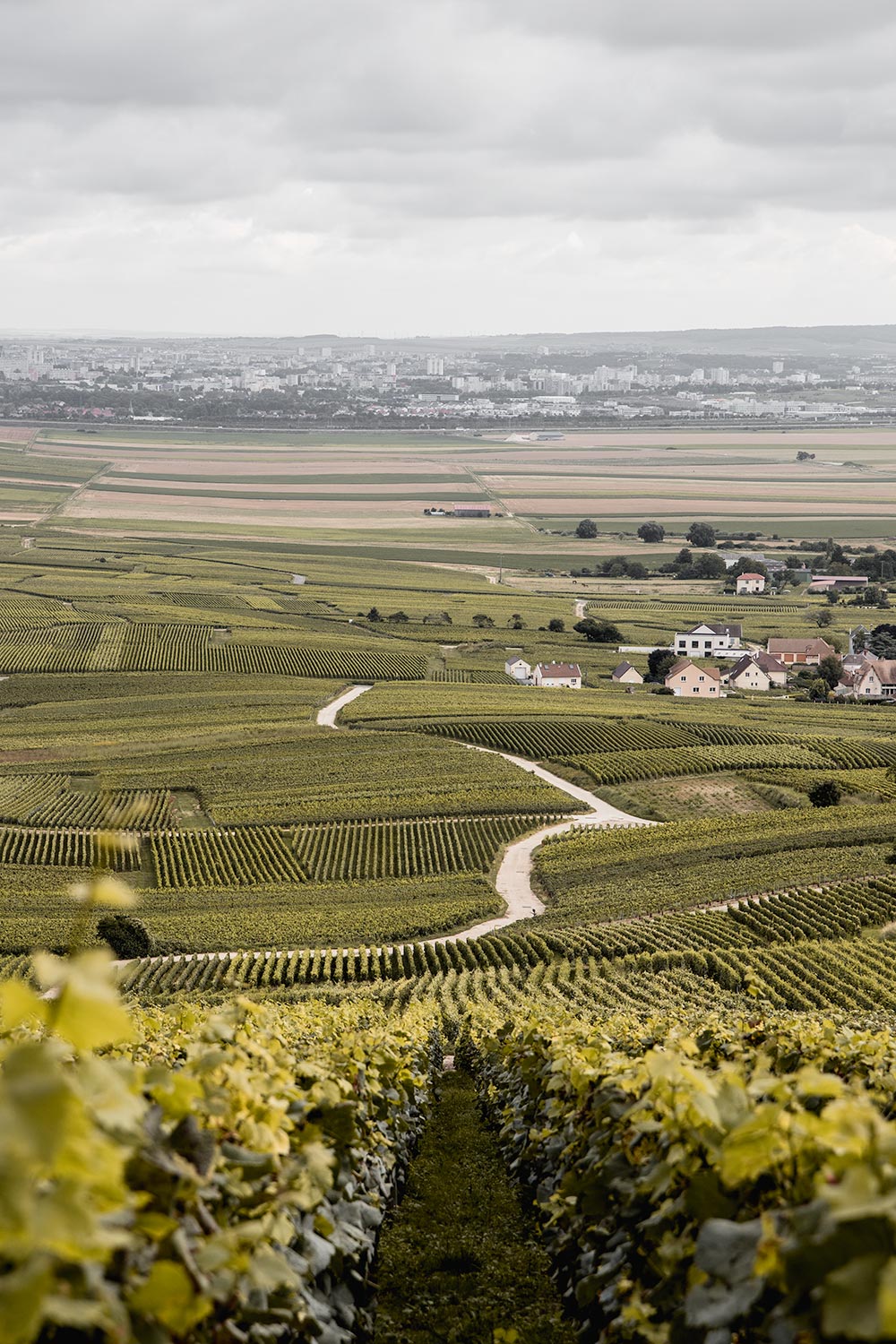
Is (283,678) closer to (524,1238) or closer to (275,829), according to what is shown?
(275,829)

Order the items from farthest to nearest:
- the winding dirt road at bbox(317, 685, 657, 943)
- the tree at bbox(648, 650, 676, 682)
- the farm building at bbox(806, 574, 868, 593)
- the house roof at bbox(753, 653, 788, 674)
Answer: the farm building at bbox(806, 574, 868, 593) < the house roof at bbox(753, 653, 788, 674) < the tree at bbox(648, 650, 676, 682) < the winding dirt road at bbox(317, 685, 657, 943)

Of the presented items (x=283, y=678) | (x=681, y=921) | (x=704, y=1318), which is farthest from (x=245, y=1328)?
(x=283, y=678)

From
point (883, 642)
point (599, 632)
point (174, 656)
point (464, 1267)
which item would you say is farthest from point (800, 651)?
point (464, 1267)

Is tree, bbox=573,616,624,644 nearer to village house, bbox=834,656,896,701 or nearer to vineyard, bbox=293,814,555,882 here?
village house, bbox=834,656,896,701

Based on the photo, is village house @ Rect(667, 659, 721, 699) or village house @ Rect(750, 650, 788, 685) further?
village house @ Rect(750, 650, 788, 685)

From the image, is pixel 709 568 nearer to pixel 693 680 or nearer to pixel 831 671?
pixel 831 671

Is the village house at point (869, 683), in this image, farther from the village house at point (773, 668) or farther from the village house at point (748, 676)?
the village house at point (748, 676)

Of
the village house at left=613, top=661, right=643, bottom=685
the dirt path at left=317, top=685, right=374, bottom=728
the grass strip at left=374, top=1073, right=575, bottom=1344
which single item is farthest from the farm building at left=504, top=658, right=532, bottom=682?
the grass strip at left=374, top=1073, right=575, bottom=1344
